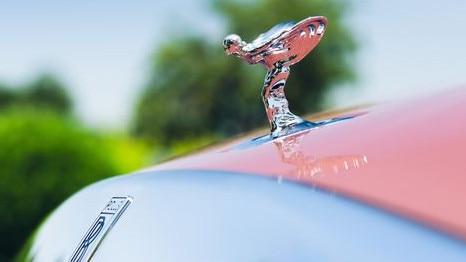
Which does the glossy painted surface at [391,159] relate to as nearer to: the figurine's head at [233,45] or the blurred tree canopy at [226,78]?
the figurine's head at [233,45]

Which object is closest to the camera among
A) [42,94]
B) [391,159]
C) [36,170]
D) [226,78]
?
[391,159]

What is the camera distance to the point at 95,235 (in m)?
1.46

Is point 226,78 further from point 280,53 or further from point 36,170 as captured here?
point 280,53

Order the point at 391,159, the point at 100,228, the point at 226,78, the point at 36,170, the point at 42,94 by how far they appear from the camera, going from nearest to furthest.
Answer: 1. the point at 391,159
2. the point at 100,228
3. the point at 36,170
4. the point at 226,78
5. the point at 42,94

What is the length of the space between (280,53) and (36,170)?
346 inches

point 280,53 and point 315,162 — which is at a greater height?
point 280,53

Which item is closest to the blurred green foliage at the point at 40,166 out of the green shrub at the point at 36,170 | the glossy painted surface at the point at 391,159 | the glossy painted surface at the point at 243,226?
the green shrub at the point at 36,170

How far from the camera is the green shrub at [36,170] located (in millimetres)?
9852

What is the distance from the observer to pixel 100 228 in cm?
146

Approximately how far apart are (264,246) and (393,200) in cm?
15

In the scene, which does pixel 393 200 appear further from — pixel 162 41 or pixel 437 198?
pixel 162 41

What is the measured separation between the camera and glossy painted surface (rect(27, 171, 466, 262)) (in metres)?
0.90

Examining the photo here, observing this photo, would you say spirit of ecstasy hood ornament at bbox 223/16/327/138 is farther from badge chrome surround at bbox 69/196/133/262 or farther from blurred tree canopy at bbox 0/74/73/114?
blurred tree canopy at bbox 0/74/73/114

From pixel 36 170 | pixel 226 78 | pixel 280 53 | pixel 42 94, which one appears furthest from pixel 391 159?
pixel 42 94
